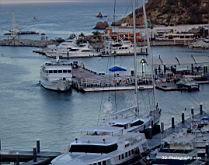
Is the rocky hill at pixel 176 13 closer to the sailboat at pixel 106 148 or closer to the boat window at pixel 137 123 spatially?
the boat window at pixel 137 123

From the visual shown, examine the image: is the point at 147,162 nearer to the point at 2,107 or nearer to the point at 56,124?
the point at 56,124

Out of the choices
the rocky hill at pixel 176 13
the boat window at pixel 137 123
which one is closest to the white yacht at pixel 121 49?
the rocky hill at pixel 176 13

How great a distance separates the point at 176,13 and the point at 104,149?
41778mm

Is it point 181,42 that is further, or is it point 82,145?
point 181,42

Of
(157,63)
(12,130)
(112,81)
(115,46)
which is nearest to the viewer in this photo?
(12,130)

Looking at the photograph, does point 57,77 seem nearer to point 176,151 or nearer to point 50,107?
point 50,107

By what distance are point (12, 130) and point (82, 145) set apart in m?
5.02

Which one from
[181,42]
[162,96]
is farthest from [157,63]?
[181,42]

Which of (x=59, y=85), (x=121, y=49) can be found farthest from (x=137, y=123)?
(x=121, y=49)

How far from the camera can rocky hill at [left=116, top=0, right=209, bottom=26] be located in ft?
172

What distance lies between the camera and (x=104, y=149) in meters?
13.1

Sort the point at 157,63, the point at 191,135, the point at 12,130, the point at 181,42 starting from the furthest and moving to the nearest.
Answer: the point at 181,42
the point at 157,63
the point at 12,130
the point at 191,135

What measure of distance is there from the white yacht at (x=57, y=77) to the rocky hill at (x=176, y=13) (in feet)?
81.7

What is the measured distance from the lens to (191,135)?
14.1 metres
